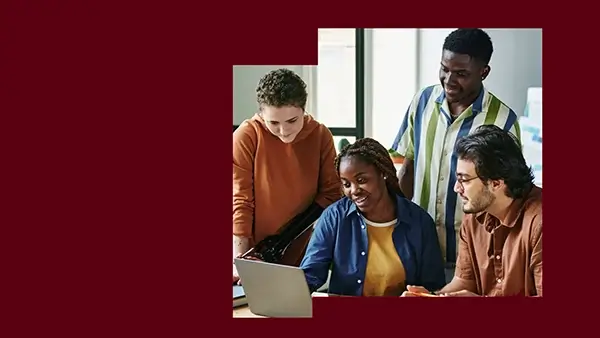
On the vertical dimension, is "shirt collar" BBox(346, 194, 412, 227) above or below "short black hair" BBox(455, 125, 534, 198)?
below

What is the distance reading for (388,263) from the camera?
5.95 feet

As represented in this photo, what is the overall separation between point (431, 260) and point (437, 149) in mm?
197

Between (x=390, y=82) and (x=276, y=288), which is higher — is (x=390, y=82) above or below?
above

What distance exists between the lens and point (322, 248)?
183 centimetres

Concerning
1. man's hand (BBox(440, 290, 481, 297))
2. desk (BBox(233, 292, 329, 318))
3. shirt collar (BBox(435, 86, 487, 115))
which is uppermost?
shirt collar (BBox(435, 86, 487, 115))

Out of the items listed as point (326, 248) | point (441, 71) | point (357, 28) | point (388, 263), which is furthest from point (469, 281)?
point (357, 28)

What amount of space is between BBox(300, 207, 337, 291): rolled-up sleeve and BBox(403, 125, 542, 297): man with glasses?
0.16 metres

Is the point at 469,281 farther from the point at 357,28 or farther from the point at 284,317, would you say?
the point at 357,28

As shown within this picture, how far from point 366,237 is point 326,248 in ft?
0.24

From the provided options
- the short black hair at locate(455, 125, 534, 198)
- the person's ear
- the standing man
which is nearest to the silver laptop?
the standing man

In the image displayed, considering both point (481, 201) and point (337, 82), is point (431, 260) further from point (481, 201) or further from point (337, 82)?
point (337, 82)

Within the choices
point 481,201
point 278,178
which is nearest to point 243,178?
point 278,178

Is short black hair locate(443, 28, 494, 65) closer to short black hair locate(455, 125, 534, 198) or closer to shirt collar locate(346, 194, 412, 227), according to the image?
short black hair locate(455, 125, 534, 198)

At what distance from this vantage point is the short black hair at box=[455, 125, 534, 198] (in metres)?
1.78
